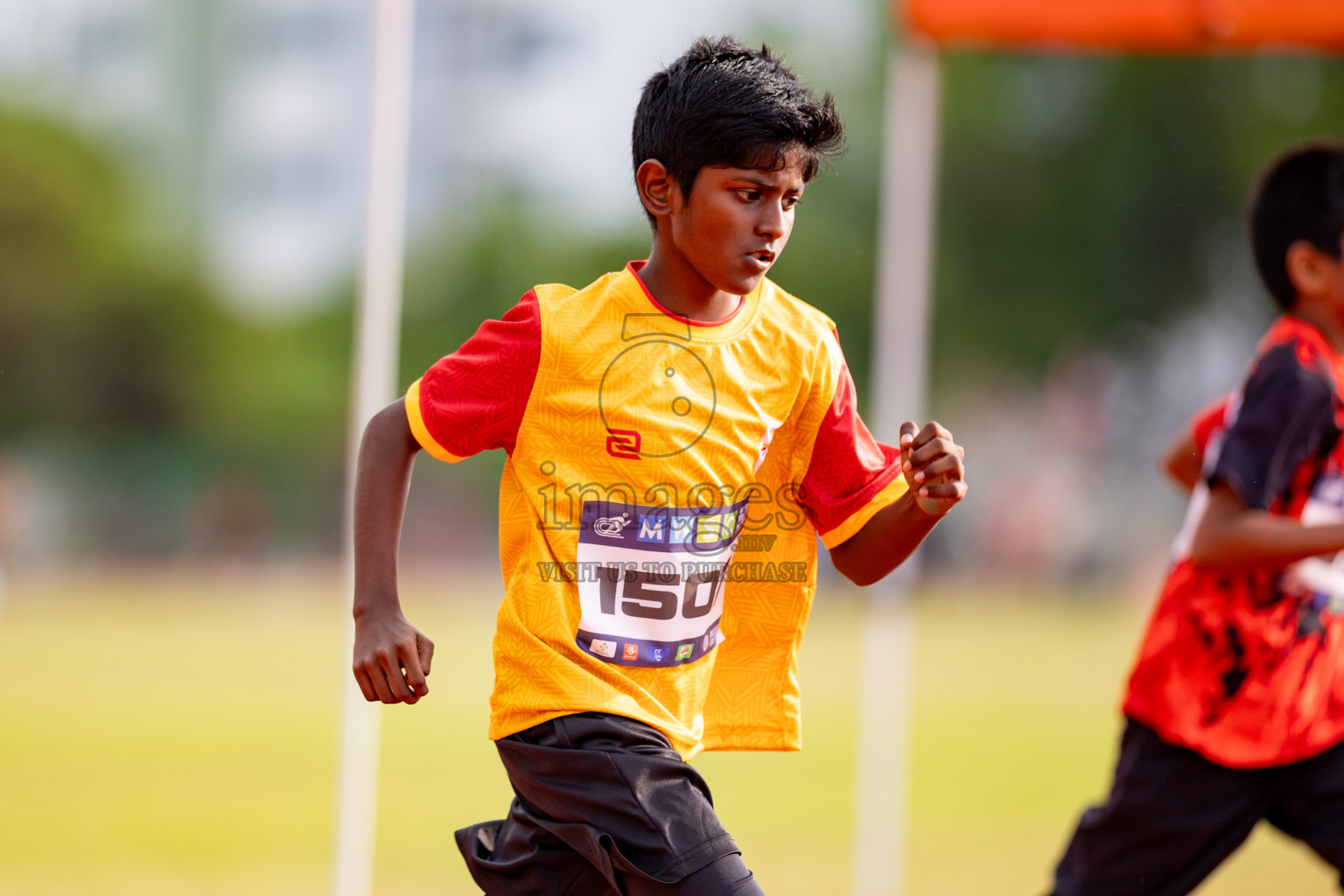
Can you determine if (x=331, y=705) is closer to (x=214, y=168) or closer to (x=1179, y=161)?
(x=1179, y=161)

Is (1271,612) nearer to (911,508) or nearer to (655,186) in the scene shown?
(911,508)

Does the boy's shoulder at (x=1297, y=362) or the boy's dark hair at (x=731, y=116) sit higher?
the boy's dark hair at (x=731, y=116)

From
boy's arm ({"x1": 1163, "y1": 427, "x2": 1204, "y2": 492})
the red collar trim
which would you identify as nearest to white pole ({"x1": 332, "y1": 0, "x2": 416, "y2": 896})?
Answer: the red collar trim

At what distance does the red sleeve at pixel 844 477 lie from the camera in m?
2.77

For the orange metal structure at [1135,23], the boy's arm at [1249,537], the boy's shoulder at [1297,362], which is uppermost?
the orange metal structure at [1135,23]

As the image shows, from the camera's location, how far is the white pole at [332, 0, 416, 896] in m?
3.48

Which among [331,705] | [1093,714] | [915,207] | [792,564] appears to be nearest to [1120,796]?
[792,564]

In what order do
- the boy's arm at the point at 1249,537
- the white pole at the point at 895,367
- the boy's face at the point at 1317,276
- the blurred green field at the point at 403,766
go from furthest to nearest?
the blurred green field at the point at 403,766
the white pole at the point at 895,367
the boy's face at the point at 1317,276
the boy's arm at the point at 1249,537

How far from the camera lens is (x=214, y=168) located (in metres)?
37.6

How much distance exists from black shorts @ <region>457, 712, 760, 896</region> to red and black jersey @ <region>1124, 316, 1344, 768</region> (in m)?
1.37

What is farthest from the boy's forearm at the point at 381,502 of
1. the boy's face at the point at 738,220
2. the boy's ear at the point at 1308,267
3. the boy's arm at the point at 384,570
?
the boy's ear at the point at 1308,267

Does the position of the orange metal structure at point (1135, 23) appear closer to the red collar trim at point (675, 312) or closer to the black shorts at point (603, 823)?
the red collar trim at point (675, 312)

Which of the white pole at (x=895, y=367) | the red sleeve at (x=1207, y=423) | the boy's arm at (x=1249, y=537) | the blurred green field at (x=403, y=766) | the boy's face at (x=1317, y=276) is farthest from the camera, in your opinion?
the blurred green field at (x=403, y=766)

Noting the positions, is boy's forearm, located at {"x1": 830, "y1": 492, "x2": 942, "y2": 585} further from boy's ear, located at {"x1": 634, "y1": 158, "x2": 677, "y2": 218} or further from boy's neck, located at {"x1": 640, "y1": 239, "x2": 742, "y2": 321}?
boy's ear, located at {"x1": 634, "y1": 158, "x2": 677, "y2": 218}
